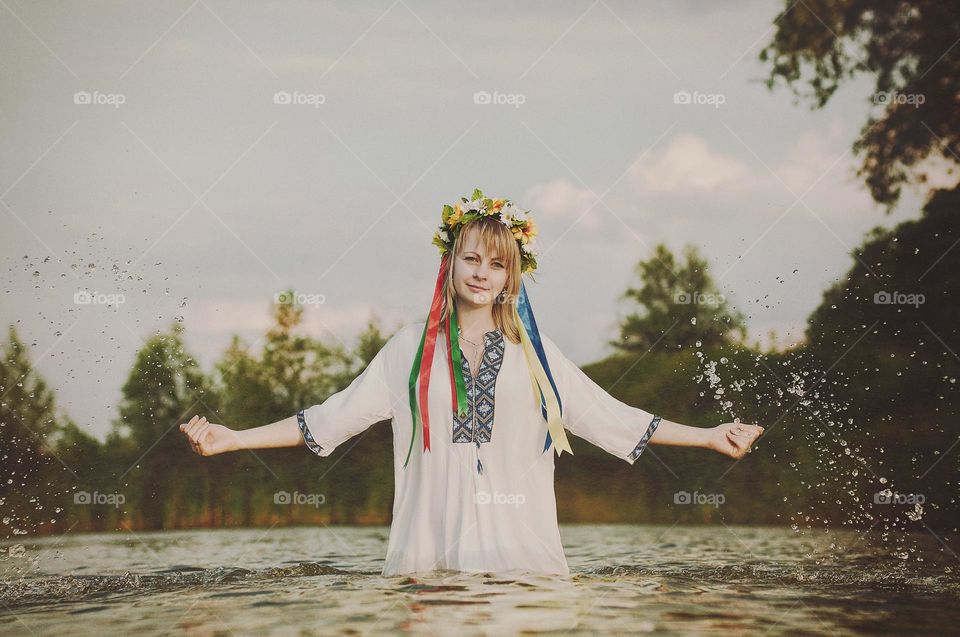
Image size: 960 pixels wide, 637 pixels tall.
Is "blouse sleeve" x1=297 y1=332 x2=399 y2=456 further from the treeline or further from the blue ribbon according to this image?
the treeline

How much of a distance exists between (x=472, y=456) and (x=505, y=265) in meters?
0.78

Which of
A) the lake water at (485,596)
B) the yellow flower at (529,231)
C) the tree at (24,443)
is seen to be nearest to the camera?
the lake water at (485,596)

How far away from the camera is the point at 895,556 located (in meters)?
7.36

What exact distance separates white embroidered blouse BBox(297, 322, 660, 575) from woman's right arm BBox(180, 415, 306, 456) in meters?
0.06

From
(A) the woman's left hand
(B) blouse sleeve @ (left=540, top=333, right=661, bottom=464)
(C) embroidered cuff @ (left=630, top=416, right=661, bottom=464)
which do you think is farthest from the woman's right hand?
(A) the woman's left hand

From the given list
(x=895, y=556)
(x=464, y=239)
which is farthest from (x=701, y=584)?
(x=895, y=556)

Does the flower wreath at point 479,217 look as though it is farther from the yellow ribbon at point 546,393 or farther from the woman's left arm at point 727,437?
the woman's left arm at point 727,437

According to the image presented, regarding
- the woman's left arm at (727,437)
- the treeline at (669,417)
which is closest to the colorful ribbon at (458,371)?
the woman's left arm at (727,437)

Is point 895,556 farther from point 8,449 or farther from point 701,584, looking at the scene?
point 8,449

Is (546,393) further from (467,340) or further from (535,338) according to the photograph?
(467,340)

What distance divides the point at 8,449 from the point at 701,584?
538 centimetres

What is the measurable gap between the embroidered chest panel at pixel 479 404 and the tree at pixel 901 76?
475cm

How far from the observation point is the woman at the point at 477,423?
4.51 metres

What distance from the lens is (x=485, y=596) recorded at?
4129 mm
